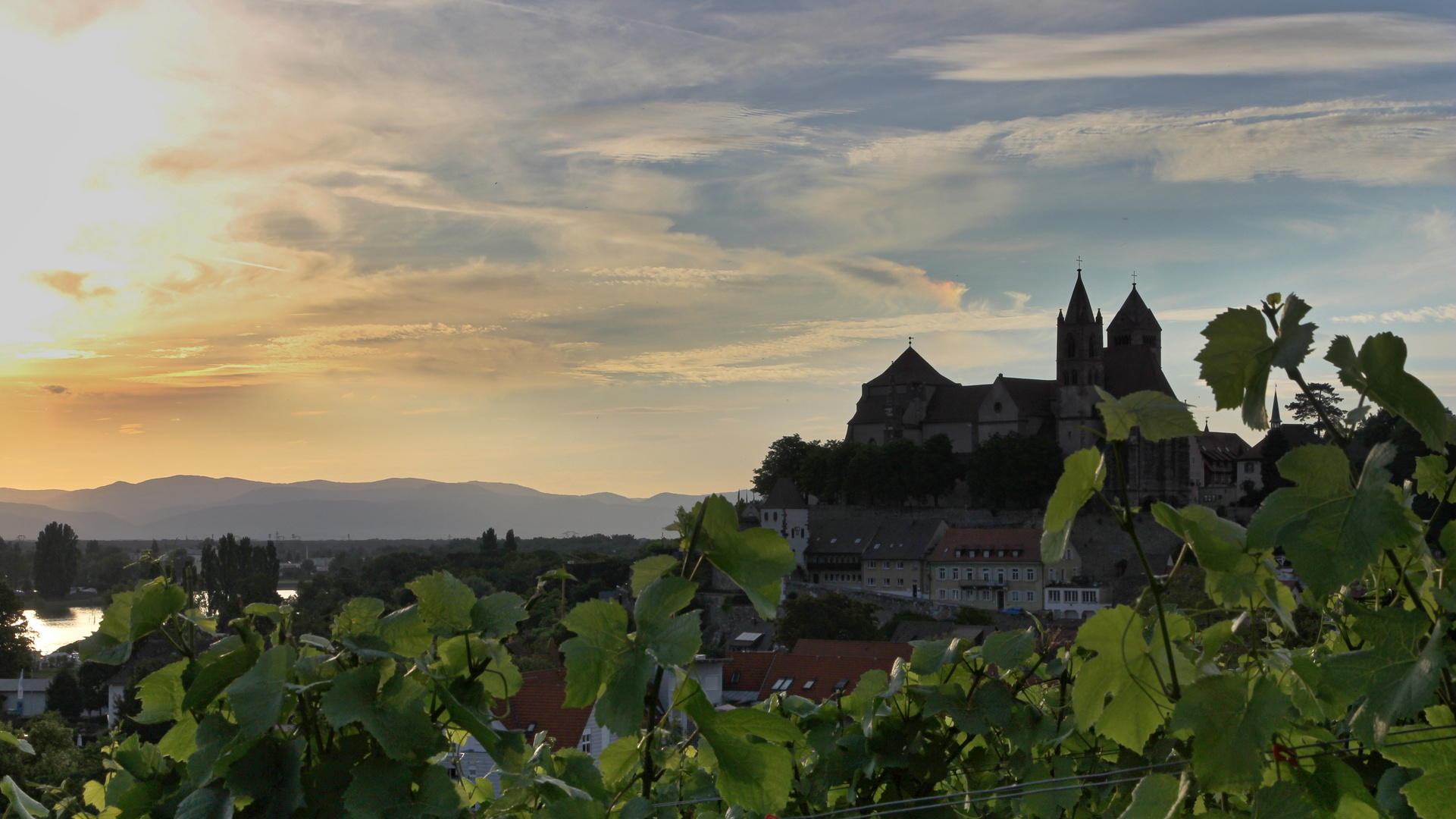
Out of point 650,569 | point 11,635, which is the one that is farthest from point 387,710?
point 11,635

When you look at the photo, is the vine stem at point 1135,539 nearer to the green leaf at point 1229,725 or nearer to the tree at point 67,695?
the green leaf at point 1229,725

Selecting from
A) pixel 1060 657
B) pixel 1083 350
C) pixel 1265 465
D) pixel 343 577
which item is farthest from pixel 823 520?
pixel 1060 657

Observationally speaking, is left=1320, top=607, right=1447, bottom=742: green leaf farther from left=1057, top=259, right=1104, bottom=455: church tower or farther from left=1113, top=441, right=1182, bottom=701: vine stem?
left=1057, top=259, right=1104, bottom=455: church tower

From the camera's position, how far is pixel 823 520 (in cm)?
7038

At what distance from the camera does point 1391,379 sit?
127 centimetres

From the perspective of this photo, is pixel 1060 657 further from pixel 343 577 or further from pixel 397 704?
pixel 343 577

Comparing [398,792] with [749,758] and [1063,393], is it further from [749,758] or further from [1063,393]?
[1063,393]

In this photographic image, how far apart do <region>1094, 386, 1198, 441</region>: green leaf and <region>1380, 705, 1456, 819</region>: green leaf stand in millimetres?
473

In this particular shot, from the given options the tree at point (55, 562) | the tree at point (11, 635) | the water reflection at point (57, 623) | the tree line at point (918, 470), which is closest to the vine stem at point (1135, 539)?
the tree at point (11, 635)

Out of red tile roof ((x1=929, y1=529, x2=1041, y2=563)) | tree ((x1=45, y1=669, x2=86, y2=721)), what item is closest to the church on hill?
red tile roof ((x1=929, y1=529, x2=1041, y2=563))

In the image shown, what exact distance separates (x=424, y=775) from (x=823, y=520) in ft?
228

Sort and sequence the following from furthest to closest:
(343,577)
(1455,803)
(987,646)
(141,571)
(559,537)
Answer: (559,537)
(343,577)
(987,646)
(141,571)
(1455,803)

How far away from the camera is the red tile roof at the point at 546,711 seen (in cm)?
184

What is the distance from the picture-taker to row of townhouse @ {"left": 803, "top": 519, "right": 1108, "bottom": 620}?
59281 millimetres
